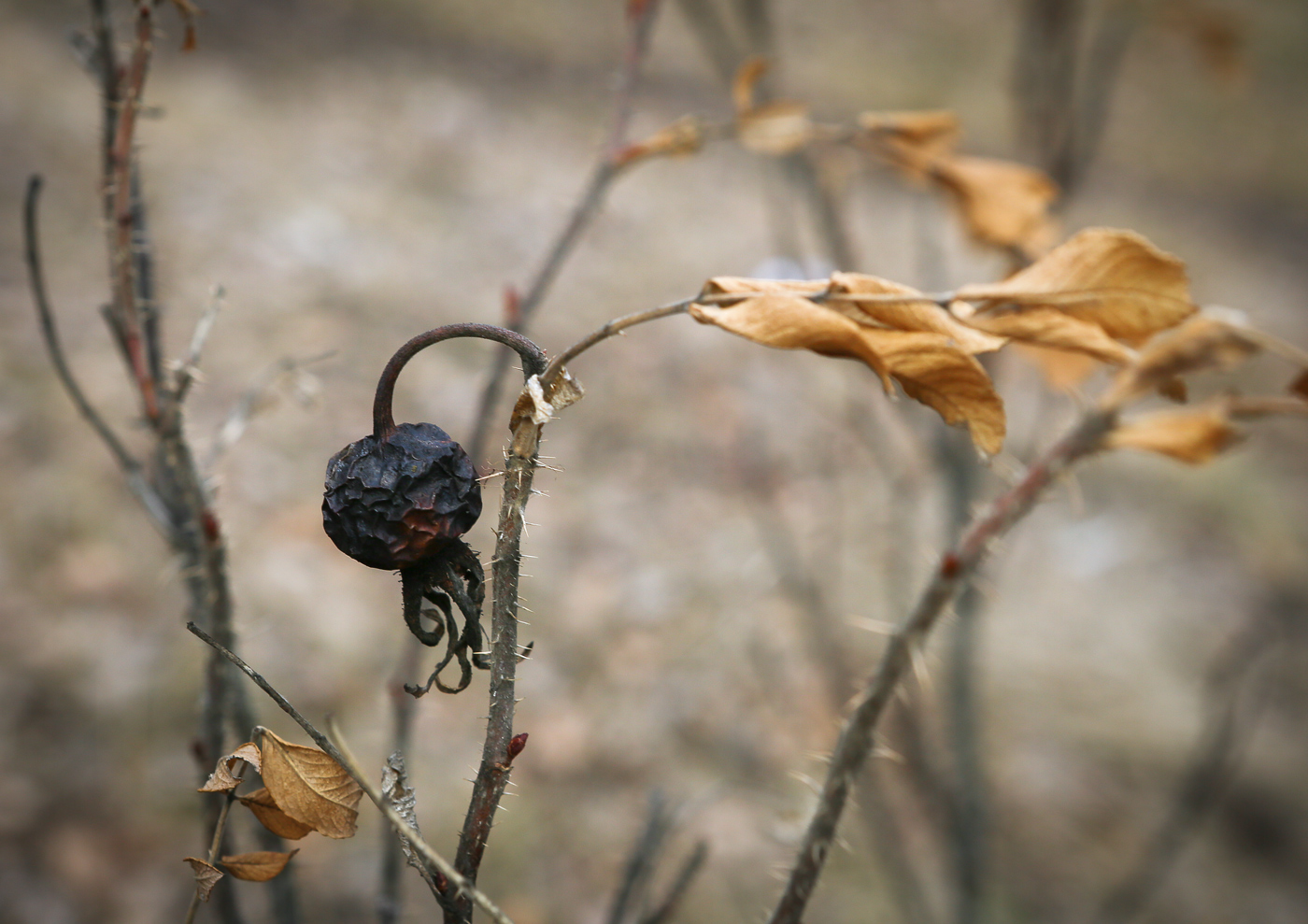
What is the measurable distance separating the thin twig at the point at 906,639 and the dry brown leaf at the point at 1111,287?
0.07m

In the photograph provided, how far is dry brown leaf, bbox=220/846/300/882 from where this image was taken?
595 mm

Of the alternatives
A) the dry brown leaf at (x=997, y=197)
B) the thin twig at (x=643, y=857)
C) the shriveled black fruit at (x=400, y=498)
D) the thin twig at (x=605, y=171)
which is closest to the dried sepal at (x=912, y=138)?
the dry brown leaf at (x=997, y=197)

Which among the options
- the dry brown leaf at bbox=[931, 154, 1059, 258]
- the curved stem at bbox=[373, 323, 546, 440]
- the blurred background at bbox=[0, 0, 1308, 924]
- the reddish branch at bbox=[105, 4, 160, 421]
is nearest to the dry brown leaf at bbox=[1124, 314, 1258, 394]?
the blurred background at bbox=[0, 0, 1308, 924]

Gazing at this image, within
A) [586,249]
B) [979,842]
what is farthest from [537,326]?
[979,842]

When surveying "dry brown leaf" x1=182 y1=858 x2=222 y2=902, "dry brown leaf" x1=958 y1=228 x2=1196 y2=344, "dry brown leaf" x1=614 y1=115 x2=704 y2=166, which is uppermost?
"dry brown leaf" x1=614 y1=115 x2=704 y2=166

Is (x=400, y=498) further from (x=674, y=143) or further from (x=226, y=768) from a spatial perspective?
(x=674, y=143)

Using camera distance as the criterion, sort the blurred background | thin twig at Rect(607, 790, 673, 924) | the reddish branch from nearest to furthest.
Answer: the reddish branch
thin twig at Rect(607, 790, 673, 924)
the blurred background

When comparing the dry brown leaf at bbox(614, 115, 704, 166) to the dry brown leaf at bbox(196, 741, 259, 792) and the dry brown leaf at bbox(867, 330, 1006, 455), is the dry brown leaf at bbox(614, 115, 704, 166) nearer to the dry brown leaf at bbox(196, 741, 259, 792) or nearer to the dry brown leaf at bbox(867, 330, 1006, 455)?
the dry brown leaf at bbox(867, 330, 1006, 455)

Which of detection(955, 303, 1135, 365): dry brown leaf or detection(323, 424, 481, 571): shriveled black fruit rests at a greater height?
detection(955, 303, 1135, 365): dry brown leaf

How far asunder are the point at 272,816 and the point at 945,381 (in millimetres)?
570

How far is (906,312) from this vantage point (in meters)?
0.55

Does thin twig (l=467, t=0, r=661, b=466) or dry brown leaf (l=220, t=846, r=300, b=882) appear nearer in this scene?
dry brown leaf (l=220, t=846, r=300, b=882)

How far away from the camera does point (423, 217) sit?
162 inches

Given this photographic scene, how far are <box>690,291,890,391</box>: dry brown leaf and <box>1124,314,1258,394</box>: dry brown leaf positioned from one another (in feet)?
0.53
